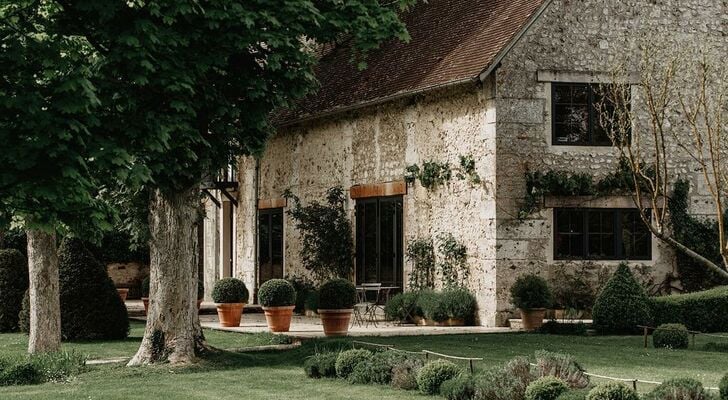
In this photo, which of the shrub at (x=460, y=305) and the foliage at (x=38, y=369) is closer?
the foliage at (x=38, y=369)

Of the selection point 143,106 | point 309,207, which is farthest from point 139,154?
point 309,207

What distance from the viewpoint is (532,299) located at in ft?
72.8

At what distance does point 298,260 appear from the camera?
30.2m

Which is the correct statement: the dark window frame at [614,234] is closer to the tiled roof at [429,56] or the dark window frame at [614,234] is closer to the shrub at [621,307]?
the shrub at [621,307]

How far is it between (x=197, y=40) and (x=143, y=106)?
1085mm

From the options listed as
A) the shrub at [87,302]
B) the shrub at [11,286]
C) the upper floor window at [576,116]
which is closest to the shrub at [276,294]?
the shrub at [87,302]

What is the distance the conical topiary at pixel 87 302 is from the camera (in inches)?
857

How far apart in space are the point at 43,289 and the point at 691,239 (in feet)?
40.2

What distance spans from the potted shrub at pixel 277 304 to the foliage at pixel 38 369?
18.3 ft

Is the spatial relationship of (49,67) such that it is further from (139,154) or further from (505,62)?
(505,62)

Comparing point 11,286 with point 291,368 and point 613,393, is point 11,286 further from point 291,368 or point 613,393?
point 613,393

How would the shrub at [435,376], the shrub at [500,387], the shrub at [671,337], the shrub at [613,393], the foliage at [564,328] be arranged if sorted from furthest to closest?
the foliage at [564,328] → the shrub at [671,337] → the shrub at [435,376] → the shrub at [500,387] → the shrub at [613,393]

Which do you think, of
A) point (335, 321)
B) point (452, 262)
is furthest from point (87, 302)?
point (452, 262)

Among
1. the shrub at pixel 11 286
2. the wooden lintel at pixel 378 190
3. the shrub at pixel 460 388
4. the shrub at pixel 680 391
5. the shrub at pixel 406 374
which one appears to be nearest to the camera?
the shrub at pixel 680 391
